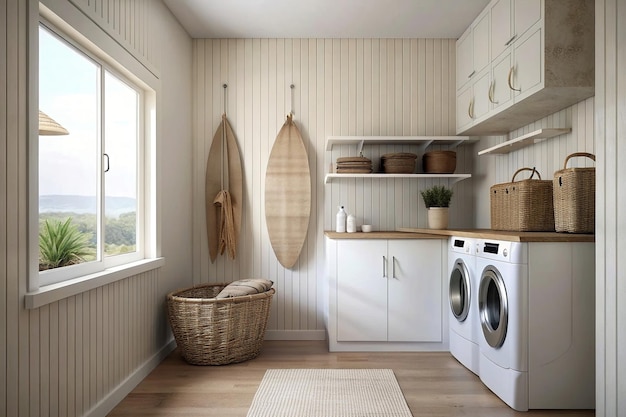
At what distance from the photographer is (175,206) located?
11.6 ft

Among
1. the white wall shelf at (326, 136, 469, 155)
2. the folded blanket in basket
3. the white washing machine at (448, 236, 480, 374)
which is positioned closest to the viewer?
the white washing machine at (448, 236, 480, 374)

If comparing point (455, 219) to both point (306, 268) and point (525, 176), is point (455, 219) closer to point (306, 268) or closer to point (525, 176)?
point (525, 176)

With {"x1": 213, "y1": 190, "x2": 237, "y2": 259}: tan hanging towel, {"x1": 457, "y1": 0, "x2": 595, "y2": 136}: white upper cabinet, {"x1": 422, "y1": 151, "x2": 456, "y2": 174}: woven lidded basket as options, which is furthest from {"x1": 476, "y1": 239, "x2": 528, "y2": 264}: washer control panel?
{"x1": 213, "y1": 190, "x2": 237, "y2": 259}: tan hanging towel

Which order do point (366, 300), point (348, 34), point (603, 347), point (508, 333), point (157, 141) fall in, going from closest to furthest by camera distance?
point (603, 347), point (508, 333), point (157, 141), point (366, 300), point (348, 34)

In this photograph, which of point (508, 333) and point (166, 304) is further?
point (166, 304)

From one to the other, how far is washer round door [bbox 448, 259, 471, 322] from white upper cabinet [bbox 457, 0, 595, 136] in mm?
1084

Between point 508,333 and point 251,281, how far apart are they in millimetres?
1846

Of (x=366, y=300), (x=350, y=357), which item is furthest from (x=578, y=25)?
(x=350, y=357)

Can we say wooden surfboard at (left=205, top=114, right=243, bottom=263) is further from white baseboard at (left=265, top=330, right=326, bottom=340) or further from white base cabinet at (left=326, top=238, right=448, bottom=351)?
white base cabinet at (left=326, top=238, right=448, bottom=351)

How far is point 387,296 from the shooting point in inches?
136

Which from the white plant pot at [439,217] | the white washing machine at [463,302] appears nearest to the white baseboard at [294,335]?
the white washing machine at [463,302]

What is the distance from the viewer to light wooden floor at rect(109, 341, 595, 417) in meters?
2.41

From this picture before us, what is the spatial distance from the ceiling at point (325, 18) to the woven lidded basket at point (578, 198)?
157cm

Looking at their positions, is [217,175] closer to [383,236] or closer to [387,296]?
[383,236]
